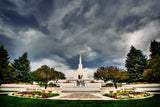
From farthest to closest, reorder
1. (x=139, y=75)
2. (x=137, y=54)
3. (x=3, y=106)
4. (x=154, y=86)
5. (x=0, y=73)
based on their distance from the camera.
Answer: (x=137, y=54), (x=139, y=75), (x=154, y=86), (x=0, y=73), (x=3, y=106)

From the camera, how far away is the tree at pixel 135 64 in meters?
34.3

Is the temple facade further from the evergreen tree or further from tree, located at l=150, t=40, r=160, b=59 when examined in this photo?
tree, located at l=150, t=40, r=160, b=59

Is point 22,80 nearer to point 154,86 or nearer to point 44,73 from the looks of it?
point 44,73

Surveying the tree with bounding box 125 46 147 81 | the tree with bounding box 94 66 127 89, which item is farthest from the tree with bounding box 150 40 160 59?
the tree with bounding box 94 66 127 89

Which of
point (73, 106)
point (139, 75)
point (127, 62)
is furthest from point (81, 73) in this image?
point (73, 106)

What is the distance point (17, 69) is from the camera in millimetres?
34344

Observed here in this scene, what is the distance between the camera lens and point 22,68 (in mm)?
34938

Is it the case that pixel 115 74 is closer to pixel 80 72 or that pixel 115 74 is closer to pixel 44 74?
pixel 44 74

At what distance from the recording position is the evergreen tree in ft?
110

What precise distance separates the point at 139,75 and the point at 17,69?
139 feet

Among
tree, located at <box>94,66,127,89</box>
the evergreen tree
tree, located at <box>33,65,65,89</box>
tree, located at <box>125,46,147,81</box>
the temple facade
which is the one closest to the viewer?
tree, located at <box>94,66,127,89</box>

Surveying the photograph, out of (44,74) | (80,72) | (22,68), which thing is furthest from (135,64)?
(22,68)

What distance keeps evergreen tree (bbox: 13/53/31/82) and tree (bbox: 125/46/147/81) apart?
3720 centimetres

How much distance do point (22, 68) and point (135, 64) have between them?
134 ft
